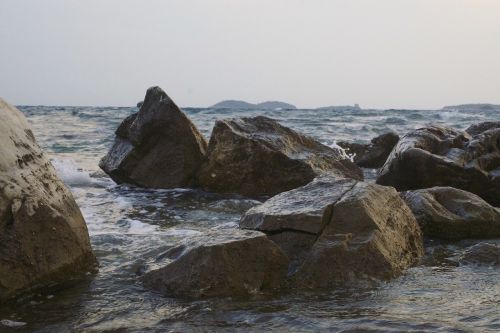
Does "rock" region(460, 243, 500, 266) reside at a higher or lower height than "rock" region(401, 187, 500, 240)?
lower

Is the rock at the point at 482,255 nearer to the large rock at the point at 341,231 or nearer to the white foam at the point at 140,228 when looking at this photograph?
the large rock at the point at 341,231

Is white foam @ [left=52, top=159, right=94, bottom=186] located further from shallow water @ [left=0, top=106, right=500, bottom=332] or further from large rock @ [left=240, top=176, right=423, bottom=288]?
large rock @ [left=240, top=176, right=423, bottom=288]

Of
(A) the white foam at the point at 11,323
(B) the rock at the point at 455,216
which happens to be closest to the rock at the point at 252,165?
(B) the rock at the point at 455,216

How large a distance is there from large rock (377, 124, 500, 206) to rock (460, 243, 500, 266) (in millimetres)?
2392

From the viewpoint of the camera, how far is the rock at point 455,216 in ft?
17.3

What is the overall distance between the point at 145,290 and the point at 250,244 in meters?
0.75

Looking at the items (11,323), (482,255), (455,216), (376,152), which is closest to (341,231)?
(482,255)

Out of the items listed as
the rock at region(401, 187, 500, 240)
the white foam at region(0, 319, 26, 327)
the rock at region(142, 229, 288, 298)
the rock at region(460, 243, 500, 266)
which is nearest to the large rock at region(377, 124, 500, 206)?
the rock at region(401, 187, 500, 240)

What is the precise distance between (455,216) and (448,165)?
1.75 meters

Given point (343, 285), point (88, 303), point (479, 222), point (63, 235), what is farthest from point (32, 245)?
point (479, 222)

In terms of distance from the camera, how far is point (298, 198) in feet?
15.5

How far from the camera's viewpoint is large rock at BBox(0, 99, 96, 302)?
367cm

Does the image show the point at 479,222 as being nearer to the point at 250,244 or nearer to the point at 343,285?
the point at 343,285

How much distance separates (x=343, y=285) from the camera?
383 cm
